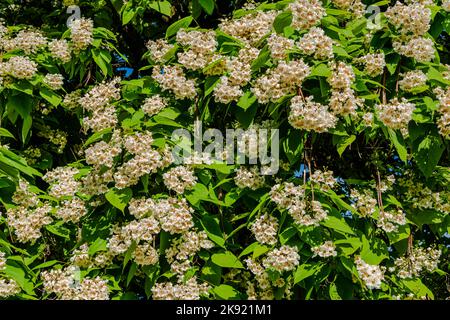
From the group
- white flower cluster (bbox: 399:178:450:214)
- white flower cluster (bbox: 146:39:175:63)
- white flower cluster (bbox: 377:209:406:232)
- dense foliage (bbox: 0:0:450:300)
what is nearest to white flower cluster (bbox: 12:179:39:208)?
dense foliage (bbox: 0:0:450:300)

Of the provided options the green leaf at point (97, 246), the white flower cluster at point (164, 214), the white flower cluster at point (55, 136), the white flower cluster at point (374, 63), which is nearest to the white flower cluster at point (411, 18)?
the white flower cluster at point (374, 63)

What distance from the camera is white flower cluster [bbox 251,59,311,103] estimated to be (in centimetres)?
238

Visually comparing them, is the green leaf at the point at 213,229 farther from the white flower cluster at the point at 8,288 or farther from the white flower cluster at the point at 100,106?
the white flower cluster at the point at 8,288

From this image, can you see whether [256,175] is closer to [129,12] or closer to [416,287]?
[416,287]

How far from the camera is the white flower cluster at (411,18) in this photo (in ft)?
8.05

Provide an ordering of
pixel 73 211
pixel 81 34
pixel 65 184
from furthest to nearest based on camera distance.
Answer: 1. pixel 81 34
2. pixel 65 184
3. pixel 73 211

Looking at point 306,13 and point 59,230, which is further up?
point 306,13

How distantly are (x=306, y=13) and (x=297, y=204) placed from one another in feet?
2.61

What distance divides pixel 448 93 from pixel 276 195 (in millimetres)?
798

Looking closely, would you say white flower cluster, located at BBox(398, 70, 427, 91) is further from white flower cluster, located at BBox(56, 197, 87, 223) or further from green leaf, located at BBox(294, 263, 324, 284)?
white flower cluster, located at BBox(56, 197, 87, 223)

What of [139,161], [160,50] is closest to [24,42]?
[160,50]

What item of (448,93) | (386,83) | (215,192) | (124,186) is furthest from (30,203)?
(448,93)

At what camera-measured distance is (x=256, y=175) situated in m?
2.53

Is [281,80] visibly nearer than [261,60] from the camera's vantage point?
Yes
